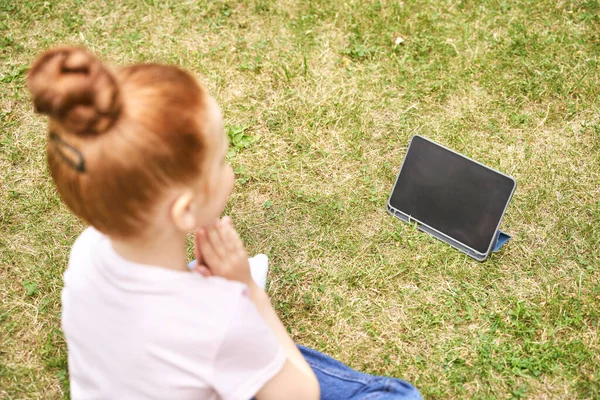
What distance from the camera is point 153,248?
1484 millimetres

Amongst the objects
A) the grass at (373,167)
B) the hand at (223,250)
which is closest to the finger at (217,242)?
the hand at (223,250)

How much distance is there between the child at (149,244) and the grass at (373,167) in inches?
42.5

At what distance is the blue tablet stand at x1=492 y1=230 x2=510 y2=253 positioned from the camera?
2800mm

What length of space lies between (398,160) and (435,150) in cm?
36

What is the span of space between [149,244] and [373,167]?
6.33 ft

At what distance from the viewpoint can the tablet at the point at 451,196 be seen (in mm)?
2760

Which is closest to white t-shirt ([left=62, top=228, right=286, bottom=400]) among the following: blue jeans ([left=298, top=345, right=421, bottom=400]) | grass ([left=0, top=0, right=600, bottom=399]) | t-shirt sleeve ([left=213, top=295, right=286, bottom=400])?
t-shirt sleeve ([left=213, top=295, right=286, bottom=400])

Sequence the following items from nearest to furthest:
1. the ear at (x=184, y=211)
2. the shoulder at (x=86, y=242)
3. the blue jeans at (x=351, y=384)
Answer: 1. the ear at (x=184, y=211)
2. the shoulder at (x=86, y=242)
3. the blue jeans at (x=351, y=384)

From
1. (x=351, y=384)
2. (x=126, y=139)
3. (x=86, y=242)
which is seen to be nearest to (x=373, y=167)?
(x=351, y=384)

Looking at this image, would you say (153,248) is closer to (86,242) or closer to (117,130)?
(86,242)

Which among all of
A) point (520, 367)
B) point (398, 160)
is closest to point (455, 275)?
point (520, 367)

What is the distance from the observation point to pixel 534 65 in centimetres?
357

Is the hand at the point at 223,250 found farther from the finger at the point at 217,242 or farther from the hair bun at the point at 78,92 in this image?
the hair bun at the point at 78,92

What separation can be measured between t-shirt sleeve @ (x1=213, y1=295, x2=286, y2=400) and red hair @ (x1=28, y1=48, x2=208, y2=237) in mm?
361
